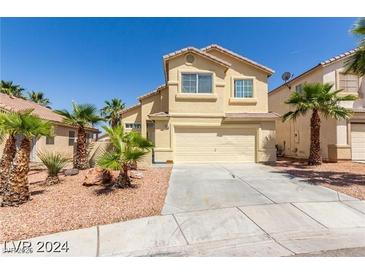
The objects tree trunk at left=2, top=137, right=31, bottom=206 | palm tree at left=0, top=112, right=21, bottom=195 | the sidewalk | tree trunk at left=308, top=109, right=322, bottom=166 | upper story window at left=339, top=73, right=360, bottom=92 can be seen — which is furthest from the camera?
upper story window at left=339, top=73, right=360, bottom=92

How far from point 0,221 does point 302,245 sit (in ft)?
23.1

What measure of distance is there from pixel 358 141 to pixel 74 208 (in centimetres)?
1844

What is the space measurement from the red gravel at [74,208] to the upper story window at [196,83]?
8343 mm

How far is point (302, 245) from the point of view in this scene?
176 inches

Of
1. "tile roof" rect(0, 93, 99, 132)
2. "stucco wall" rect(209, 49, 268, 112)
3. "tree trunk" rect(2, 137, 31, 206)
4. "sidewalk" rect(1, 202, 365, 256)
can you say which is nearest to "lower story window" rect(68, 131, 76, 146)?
"tile roof" rect(0, 93, 99, 132)

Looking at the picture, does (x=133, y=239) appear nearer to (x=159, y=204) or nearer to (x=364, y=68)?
(x=159, y=204)

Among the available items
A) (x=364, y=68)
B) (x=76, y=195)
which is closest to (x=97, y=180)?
(x=76, y=195)

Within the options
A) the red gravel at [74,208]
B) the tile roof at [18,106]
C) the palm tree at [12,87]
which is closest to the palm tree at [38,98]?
the palm tree at [12,87]

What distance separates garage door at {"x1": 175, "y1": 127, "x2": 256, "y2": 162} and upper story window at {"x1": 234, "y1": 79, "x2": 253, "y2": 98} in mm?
2968

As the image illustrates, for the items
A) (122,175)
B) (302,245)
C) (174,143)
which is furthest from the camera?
(174,143)

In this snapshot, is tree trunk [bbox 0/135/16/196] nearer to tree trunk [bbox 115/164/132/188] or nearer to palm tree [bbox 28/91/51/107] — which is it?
tree trunk [bbox 115/164/132/188]

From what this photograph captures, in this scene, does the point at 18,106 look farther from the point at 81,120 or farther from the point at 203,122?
the point at 203,122

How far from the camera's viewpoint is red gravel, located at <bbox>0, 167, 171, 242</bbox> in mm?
5152

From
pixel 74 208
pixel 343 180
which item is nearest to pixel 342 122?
pixel 343 180
